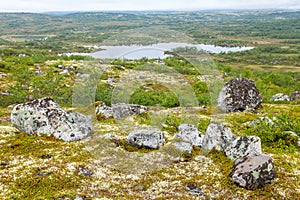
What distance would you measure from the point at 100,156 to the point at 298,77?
6555 inches

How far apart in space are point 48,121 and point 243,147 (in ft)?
80.7

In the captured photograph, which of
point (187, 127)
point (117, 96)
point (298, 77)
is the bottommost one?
point (298, 77)

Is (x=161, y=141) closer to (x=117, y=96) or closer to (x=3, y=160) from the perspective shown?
(x=3, y=160)

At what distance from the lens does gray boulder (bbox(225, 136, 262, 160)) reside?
3001 cm

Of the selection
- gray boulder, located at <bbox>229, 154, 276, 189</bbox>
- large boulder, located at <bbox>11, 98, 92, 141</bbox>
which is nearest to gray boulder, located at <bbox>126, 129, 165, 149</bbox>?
large boulder, located at <bbox>11, 98, 92, 141</bbox>

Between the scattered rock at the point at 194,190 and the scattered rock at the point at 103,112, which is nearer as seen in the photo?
the scattered rock at the point at 194,190

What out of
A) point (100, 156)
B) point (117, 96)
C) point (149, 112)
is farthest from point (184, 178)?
point (117, 96)

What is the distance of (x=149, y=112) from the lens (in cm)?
5559

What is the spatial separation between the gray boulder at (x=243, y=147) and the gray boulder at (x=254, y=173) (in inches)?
125

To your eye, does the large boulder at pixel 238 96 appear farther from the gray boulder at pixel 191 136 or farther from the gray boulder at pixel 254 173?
the gray boulder at pixel 254 173

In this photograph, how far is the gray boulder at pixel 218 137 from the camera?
33.2 m

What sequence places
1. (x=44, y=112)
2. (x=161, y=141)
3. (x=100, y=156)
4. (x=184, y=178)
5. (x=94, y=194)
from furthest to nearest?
(x=44, y=112) < (x=161, y=141) < (x=100, y=156) < (x=184, y=178) < (x=94, y=194)

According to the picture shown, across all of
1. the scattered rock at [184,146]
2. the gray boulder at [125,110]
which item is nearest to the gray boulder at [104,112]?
the gray boulder at [125,110]

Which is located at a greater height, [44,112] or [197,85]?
[44,112]
